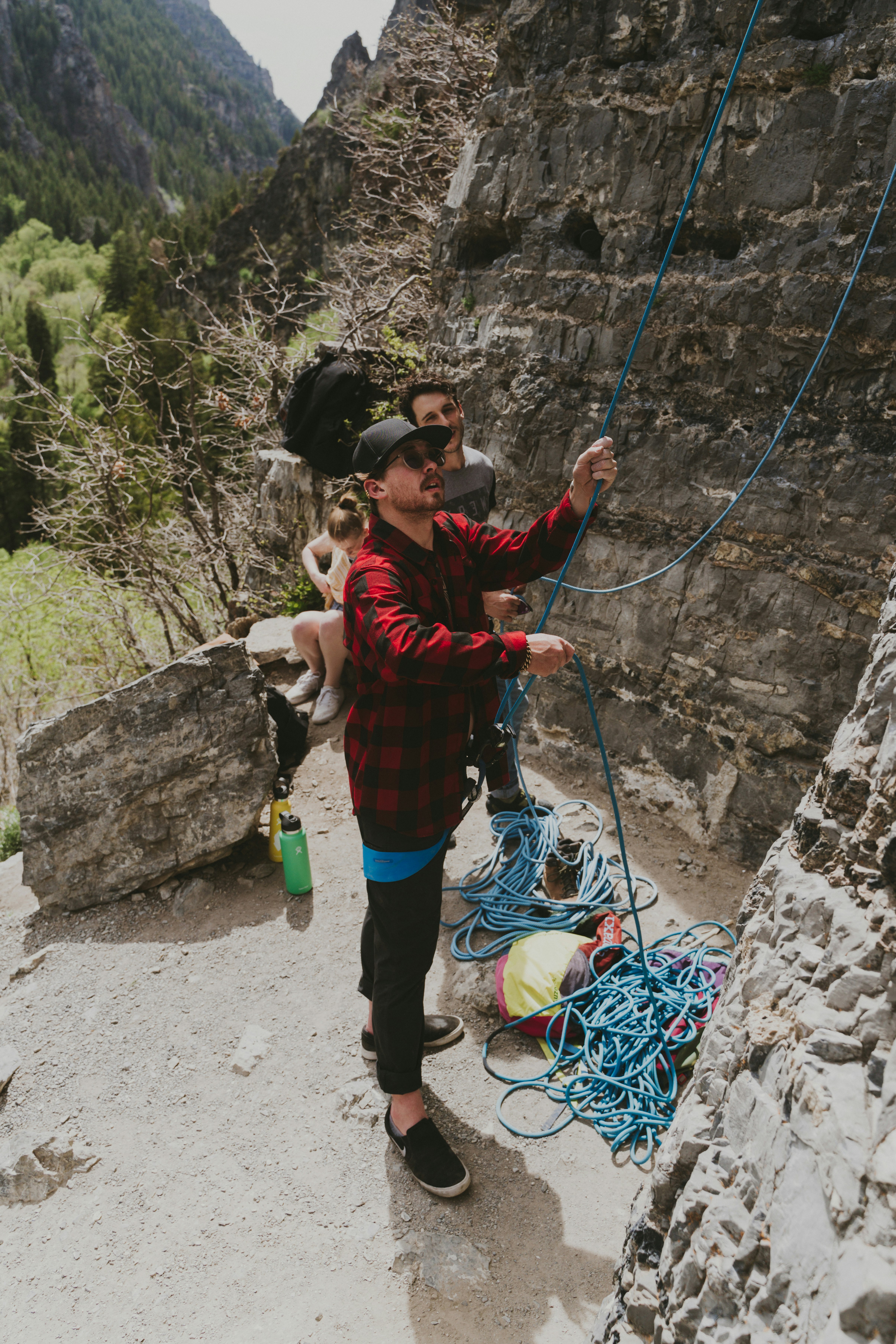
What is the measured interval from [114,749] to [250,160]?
357 feet

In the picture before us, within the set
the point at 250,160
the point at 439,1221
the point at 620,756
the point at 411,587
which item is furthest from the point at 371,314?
the point at 250,160

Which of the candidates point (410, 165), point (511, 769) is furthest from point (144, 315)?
point (511, 769)

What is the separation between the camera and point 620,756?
449 cm

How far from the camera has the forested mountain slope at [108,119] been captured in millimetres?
57562

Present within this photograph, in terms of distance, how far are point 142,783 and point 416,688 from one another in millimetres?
2410

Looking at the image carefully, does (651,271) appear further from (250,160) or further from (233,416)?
(250,160)

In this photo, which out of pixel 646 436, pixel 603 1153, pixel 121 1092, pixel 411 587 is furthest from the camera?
pixel 646 436

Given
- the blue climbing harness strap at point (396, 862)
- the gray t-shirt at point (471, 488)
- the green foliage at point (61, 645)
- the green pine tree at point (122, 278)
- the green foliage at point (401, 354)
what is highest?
the green pine tree at point (122, 278)

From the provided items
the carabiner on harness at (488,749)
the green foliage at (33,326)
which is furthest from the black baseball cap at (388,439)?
the green foliage at (33,326)

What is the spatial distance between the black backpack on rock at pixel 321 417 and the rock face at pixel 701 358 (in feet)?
4.22

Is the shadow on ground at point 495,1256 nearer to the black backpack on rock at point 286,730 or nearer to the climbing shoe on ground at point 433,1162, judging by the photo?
the climbing shoe on ground at point 433,1162

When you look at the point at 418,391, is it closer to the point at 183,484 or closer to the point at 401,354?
the point at 401,354

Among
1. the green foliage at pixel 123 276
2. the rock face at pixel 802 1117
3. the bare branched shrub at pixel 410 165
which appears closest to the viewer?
the rock face at pixel 802 1117

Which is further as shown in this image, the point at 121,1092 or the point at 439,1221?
the point at 121,1092
